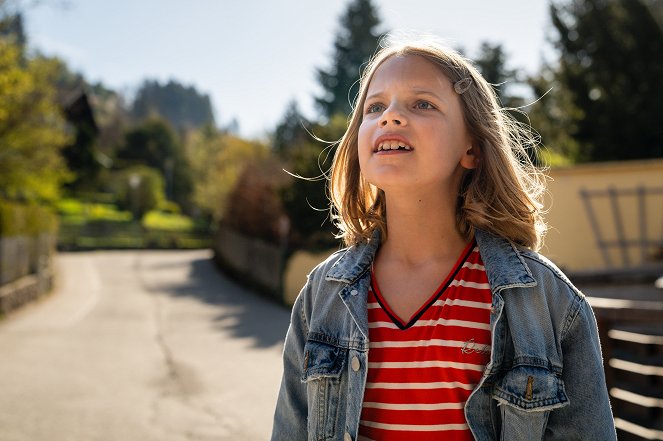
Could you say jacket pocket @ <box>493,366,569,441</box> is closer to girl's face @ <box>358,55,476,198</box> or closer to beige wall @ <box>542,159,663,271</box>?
girl's face @ <box>358,55,476,198</box>

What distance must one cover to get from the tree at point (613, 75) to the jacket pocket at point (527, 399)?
19.9 meters

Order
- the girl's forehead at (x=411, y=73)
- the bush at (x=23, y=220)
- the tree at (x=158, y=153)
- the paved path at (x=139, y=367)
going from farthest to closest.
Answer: the tree at (x=158, y=153), the bush at (x=23, y=220), the paved path at (x=139, y=367), the girl's forehead at (x=411, y=73)

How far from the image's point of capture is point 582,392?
1.67 meters

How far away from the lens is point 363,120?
198 cm

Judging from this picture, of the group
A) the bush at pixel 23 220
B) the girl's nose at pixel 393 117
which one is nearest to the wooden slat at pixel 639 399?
the girl's nose at pixel 393 117

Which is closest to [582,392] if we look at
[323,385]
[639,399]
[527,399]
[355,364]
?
[527,399]

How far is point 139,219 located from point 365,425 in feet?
155

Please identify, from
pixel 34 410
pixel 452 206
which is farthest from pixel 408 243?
pixel 34 410

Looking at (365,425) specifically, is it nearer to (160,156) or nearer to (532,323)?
(532,323)

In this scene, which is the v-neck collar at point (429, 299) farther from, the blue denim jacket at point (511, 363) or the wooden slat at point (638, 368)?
the wooden slat at point (638, 368)

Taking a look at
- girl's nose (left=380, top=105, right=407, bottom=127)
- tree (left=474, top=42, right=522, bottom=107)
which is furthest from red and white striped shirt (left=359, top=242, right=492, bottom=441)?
tree (left=474, top=42, right=522, bottom=107)

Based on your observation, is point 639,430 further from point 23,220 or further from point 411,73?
point 23,220

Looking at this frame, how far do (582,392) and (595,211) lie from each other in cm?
1267

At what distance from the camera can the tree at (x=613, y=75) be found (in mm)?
19969
